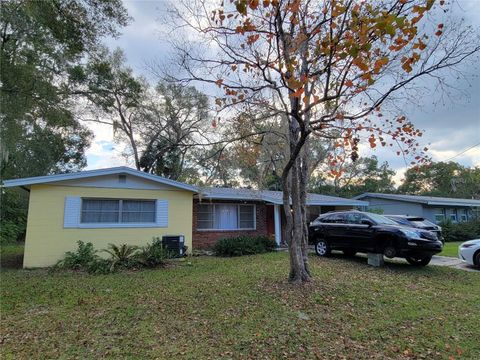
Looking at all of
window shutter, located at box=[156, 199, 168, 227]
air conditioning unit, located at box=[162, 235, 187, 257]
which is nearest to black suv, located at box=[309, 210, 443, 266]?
air conditioning unit, located at box=[162, 235, 187, 257]

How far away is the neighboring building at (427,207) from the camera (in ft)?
73.4

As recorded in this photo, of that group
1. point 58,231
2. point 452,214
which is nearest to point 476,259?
point 58,231

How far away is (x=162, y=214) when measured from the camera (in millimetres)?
11805

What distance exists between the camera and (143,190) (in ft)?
38.0

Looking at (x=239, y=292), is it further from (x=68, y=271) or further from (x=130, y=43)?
(x=130, y=43)

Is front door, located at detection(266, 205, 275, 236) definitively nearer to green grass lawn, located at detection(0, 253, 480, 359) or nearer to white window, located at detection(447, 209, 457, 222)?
green grass lawn, located at detection(0, 253, 480, 359)

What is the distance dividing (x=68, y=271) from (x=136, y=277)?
2.43 m

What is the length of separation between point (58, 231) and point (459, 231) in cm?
2269

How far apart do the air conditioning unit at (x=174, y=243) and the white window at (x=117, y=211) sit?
3.03ft

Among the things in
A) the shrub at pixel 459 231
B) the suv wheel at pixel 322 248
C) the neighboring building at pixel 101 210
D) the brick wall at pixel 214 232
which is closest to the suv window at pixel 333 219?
the suv wheel at pixel 322 248

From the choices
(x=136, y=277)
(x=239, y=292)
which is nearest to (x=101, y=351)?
(x=239, y=292)

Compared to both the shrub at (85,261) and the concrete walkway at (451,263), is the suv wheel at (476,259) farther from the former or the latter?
the shrub at (85,261)

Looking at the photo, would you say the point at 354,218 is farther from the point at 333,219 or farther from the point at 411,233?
the point at 411,233

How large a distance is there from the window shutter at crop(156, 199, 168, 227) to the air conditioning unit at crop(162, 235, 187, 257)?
567mm
